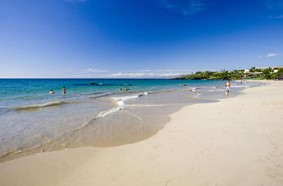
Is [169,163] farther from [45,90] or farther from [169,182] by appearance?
[45,90]

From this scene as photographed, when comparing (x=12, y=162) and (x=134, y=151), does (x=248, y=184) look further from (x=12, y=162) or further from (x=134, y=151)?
(x=12, y=162)

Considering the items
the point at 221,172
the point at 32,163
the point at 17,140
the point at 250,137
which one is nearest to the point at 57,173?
the point at 32,163

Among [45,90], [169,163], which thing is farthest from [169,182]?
[45,90]

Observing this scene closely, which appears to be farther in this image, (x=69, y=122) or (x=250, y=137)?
(x=69, y=122)

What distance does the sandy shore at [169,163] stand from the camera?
3376 millimetres

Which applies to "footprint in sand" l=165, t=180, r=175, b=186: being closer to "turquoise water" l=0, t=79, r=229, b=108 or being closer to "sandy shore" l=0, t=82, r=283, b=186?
"sandy shore" l=0, t=82, r=283, b=186

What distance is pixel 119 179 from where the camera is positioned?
3.49m

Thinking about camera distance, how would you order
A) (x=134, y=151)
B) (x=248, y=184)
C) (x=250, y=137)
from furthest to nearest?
(x=250, y=137), (x=134, y=151), (x=248, y=184)

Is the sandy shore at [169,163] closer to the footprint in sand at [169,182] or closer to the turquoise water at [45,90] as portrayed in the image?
the footprint in sand at [169,182]

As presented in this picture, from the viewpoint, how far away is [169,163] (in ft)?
13.2

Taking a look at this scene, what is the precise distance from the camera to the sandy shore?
3376mm

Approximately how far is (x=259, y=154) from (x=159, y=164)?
3204 mm

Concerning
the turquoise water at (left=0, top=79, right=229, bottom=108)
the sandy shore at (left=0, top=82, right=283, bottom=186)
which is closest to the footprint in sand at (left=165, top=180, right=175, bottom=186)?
the sandy shore at (left=0, top=82, right=283, bottom=186)

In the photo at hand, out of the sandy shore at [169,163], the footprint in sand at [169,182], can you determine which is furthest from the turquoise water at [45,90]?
the footprint in sand at [169,182]
